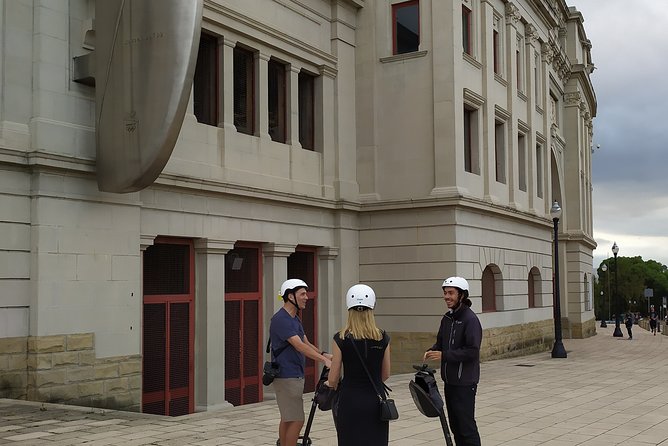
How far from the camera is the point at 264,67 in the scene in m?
19.5

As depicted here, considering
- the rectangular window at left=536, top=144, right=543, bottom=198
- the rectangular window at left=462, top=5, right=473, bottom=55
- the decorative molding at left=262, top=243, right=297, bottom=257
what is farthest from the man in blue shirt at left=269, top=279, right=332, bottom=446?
the rectangular window at left=536, top=144, right=543, bottom=198

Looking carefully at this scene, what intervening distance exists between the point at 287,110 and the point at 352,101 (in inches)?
121

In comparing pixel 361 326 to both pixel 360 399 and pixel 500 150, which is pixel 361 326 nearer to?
pixel 360 399

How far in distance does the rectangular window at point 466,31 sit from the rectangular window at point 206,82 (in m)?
9.12

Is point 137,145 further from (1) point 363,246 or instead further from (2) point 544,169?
(2) point 544,169

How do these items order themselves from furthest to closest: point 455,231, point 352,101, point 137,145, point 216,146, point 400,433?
point 352,101
point 455,231
point 216,146
point 137,145
point 400,433

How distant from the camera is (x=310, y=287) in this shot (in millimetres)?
21359

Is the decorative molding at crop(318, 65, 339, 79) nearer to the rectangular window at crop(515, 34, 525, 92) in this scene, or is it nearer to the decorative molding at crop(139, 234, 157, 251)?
A: the decorative molding at crop(139, 234, 157, 251)

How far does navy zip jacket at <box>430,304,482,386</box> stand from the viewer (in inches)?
301

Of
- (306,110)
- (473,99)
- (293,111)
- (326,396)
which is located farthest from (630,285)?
(326,396)

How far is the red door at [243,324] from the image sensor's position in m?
18.1

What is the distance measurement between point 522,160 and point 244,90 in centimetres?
1382

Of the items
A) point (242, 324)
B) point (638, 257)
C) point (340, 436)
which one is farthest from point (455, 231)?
point (638, 257)

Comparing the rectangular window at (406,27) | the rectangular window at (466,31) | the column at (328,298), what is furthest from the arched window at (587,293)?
the column at (328,298)
